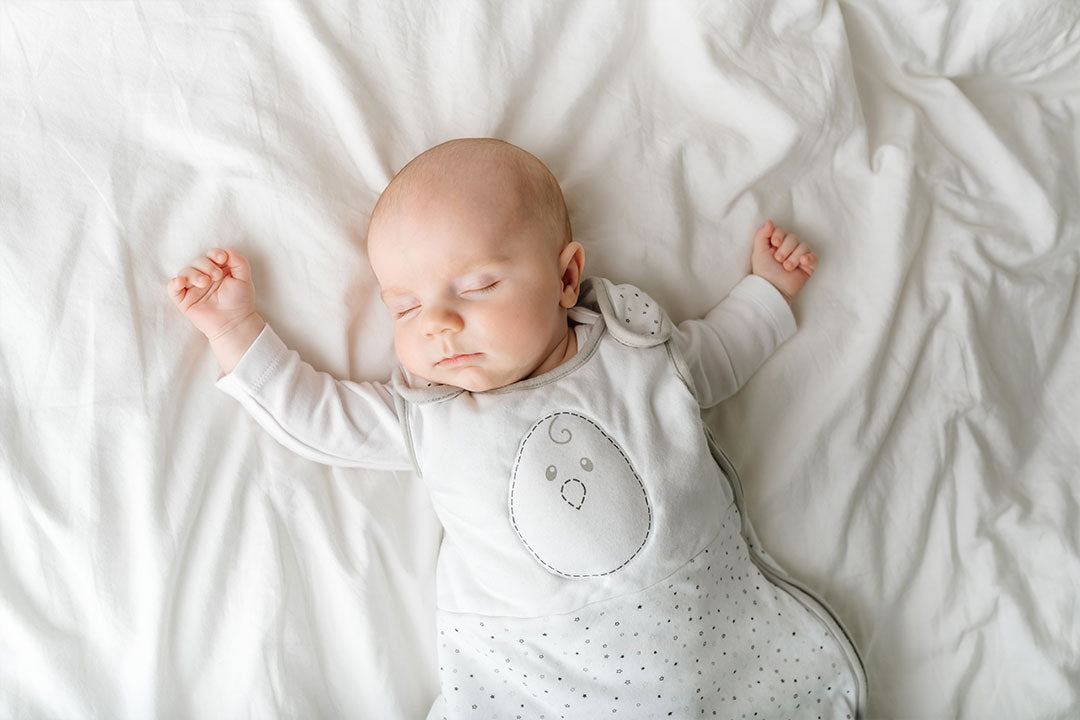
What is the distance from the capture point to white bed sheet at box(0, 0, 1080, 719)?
1065mm

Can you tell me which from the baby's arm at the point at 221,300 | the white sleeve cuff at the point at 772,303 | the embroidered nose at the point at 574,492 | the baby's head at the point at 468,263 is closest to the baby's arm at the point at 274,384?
the baby's arm at the point at 221,300

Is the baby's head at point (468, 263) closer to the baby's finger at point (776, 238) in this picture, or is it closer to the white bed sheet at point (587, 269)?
the white bed sheet at point (587, 269)

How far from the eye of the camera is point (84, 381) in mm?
1063

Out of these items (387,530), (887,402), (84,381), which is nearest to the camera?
(84,381)

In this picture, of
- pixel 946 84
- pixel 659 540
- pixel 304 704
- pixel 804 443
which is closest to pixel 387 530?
pixel 304 704

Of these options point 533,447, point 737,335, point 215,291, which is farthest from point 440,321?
point 737,335

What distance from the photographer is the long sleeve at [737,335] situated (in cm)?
122

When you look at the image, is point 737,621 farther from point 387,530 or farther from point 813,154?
point 813,154

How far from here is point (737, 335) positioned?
123 centimetres

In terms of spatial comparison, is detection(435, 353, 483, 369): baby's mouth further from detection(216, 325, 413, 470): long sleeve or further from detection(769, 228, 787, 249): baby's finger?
detection(769, 228, 787, 249): baby's finger

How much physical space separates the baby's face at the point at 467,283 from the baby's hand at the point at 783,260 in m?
0.36

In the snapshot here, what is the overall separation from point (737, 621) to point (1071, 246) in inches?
31.9

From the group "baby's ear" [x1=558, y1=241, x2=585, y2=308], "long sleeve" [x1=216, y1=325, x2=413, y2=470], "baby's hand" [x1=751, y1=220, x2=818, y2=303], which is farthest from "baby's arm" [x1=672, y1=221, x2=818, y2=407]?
"long sleeve" [x1=216, y1=325, x2=413, y2=470]

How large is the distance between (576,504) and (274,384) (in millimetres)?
410
